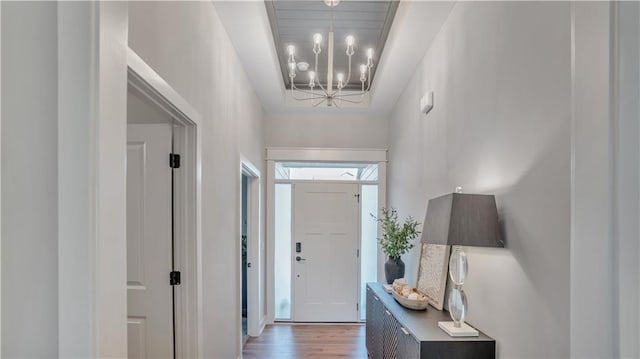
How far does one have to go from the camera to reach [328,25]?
3.39m

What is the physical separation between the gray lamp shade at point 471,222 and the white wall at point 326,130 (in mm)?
3304

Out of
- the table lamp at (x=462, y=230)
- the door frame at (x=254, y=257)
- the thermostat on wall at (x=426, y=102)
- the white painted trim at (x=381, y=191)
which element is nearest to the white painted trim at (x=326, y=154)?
the white painted trim at (x=381, y=191)

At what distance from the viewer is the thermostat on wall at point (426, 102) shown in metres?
3.11

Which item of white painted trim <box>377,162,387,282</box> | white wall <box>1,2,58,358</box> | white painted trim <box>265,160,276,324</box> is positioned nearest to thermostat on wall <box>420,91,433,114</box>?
white painted trim <box>377,162,387,282</box>

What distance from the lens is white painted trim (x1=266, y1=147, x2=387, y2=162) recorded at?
5148mm

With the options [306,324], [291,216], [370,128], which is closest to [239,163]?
[291,216]

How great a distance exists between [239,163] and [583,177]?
9.86ft

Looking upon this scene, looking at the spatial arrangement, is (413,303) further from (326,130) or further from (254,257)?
(326,130)

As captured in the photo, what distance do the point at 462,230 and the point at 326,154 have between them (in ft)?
11.1

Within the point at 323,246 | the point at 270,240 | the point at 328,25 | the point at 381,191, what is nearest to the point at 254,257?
the point at 270,240

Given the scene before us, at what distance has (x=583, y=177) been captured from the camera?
37.8 inches

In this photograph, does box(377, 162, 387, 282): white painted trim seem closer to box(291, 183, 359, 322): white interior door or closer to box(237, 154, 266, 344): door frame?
box(291, 183, 359, 322): white interior door

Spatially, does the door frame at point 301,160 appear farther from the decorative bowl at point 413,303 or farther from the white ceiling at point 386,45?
the decorative bowl at point 413,303

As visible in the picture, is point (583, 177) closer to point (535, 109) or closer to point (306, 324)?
point (535, 109)
